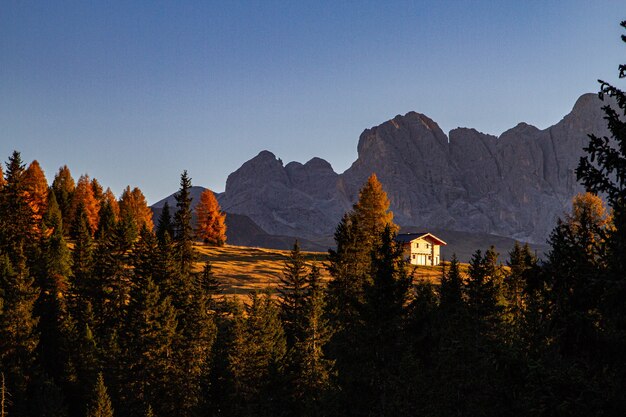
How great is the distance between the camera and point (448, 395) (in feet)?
94.5

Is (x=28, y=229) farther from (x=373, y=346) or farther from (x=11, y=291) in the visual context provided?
(x=373, y=346)

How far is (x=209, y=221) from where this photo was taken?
115938 mm

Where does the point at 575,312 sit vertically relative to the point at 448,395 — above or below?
above

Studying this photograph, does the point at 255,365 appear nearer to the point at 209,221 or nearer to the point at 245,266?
the point at 245,266

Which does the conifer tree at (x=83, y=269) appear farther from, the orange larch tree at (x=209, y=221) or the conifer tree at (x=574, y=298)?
the conifer tree at (x=574, y=298)

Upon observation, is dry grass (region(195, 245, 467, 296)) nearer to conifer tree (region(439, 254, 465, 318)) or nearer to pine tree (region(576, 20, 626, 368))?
conifer tree (region(439, 254, 465, 318))

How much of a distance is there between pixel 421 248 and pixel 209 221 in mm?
46491

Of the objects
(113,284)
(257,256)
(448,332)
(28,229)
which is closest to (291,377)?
(448,332)

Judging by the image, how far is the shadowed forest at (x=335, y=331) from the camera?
10195 mm

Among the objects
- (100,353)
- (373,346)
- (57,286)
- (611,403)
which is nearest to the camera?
(611,403)

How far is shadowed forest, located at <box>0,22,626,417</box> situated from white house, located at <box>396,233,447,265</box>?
125 feet

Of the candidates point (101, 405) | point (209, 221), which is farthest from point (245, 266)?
point (101, 405)

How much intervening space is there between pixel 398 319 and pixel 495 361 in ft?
48.4

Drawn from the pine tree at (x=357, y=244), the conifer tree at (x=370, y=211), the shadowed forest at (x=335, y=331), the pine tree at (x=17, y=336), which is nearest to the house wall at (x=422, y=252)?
the shadowed forest at (x=335, y=331)
